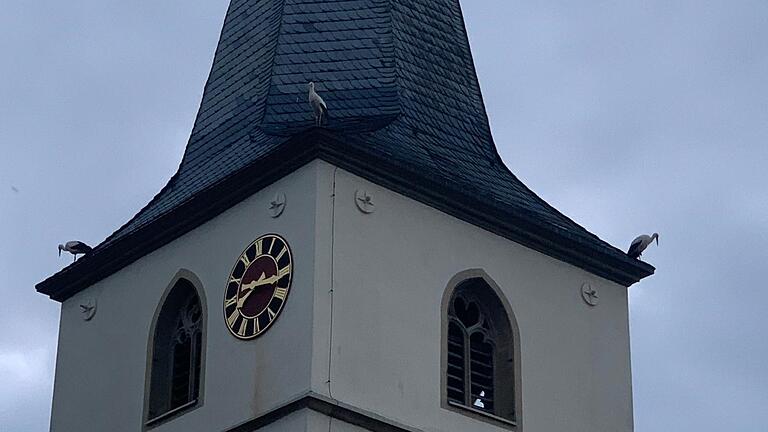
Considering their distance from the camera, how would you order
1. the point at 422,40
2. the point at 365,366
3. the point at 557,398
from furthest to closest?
1. the point at 422,40
2. the point at 557,398
3. the point at 365,366

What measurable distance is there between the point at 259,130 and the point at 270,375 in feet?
13.3

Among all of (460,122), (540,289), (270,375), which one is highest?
(460,122)

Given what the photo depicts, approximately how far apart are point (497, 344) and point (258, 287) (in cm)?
318

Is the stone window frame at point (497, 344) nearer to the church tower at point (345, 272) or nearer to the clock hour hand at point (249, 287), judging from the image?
the church tower at point (345, 272)

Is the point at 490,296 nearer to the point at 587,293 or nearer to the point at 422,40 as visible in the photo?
the point at 587,293

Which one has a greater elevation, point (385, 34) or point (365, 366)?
point (385, 34)

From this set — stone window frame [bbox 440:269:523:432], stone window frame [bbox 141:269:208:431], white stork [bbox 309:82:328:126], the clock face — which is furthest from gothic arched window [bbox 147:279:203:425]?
stone window frame [bbox 440:269:523:432]

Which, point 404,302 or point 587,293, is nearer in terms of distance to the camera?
point 404,302

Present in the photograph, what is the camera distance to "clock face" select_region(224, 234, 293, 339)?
104ft

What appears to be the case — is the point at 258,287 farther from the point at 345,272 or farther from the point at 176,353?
the point at 176,353

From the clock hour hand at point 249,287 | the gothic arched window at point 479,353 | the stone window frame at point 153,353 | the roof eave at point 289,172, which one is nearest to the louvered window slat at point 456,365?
the gothic arched window at point 479,353

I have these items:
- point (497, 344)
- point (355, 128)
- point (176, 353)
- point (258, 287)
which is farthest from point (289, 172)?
point (497, 344)

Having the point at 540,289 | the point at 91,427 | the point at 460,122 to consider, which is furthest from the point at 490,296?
the point at 91,427

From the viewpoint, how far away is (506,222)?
110 ft
